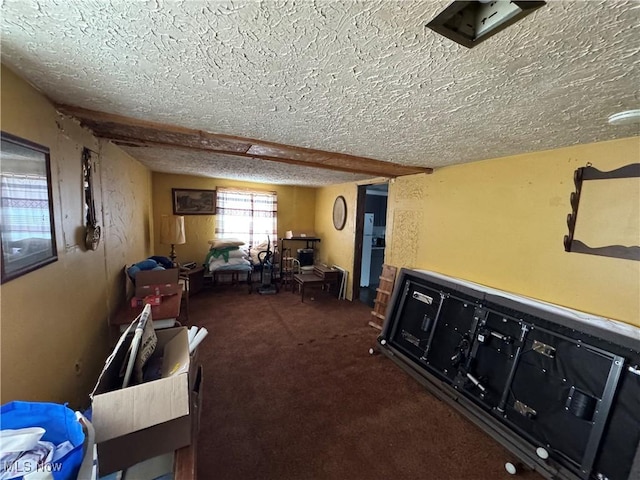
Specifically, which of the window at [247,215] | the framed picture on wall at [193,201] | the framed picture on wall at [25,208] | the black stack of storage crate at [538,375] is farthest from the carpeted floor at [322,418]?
the framed picture on wall at [193,201]

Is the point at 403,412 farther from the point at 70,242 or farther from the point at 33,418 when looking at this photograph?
the point at 70,242

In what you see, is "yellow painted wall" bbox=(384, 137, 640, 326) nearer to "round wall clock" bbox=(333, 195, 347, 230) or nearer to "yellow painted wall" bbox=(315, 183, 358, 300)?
"yellow painted wall" bbox=(315, 183, 358, 300)

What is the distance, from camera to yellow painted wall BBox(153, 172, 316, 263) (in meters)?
4.46

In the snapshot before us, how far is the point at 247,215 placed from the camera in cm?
518

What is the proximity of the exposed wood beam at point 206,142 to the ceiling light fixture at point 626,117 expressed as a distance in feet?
5.39

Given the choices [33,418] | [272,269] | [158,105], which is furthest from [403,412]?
[272,269]

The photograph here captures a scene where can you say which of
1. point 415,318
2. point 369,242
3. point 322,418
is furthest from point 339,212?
point 322,418

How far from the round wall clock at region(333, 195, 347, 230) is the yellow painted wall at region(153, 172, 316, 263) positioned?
998 mm

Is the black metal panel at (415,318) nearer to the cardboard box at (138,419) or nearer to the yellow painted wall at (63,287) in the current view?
the cardboard box at (138,419)

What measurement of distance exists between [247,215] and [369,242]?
8.46 feet

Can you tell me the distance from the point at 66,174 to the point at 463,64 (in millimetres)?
2174

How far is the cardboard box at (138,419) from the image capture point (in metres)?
0.87

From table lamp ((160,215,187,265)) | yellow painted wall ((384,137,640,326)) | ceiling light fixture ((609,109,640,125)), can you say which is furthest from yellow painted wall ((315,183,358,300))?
ceiling light fixture ((609,109,640,125))

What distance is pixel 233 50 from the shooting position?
2.86 feet
